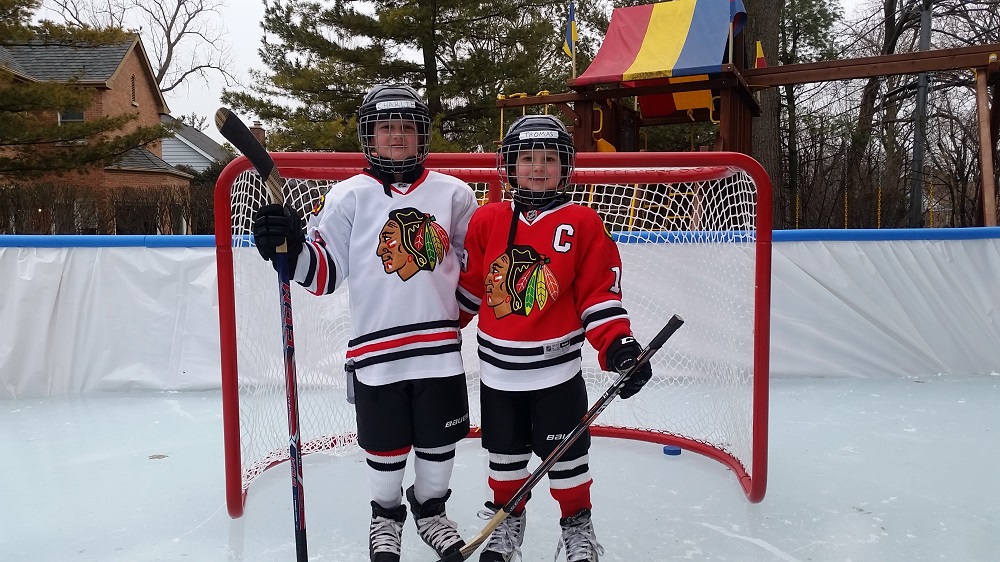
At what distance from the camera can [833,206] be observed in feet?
31.4

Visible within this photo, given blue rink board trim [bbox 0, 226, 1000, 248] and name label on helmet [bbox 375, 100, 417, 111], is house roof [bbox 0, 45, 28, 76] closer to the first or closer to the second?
blue rink board trim [bbox 0, 226, 1000, 248]

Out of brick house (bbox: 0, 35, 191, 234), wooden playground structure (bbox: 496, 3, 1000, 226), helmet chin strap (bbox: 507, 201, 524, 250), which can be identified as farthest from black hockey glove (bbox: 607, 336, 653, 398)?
brick house (bbox: 0, 35, 191, 234)

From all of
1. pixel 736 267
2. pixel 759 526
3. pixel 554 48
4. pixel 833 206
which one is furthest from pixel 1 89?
pixel 833 206

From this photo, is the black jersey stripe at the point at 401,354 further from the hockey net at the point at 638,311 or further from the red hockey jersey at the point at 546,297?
the hockey net at the point at 638,311

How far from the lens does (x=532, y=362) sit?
5.36 ft

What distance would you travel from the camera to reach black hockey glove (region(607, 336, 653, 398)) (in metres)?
1.58

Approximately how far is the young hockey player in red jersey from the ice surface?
0.27 metres

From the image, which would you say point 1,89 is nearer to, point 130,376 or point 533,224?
point 130,376

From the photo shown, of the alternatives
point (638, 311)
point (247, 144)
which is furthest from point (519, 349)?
→ point (638, 311)

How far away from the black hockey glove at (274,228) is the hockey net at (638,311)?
61 cm

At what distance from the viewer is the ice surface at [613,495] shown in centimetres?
185

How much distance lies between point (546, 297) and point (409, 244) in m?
0.35

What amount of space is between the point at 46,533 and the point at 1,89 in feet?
29.6

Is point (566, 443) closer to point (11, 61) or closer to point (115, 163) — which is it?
point (115, 163)
